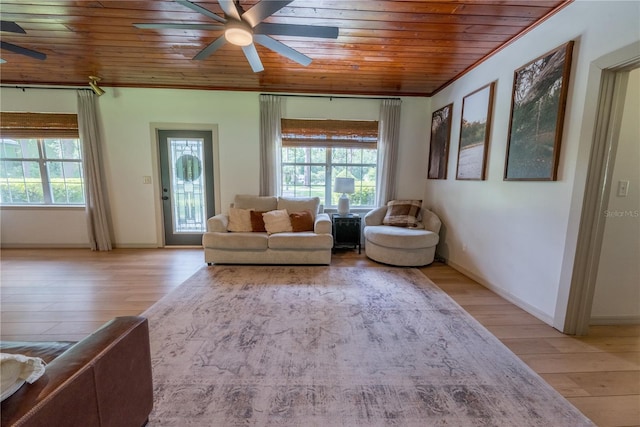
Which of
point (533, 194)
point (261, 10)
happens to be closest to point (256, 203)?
point (261, 10)

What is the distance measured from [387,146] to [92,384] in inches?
170

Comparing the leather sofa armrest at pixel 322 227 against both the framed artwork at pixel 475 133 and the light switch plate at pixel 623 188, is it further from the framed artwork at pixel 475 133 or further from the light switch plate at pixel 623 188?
the light switch plate at pixel 623 188

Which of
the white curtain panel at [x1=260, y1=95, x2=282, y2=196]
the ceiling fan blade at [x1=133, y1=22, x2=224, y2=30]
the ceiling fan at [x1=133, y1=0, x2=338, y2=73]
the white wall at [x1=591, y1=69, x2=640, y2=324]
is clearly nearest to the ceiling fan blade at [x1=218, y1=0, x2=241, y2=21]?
the ceiling fan at [x1=133, y1=0, x2=338, y2=73]

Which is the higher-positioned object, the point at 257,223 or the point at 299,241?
the point at 257,223

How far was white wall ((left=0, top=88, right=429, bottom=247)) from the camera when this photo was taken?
416 cm

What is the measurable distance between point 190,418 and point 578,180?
9.70 feet

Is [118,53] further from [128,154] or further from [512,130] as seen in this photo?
[512,130]

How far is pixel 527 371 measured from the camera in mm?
1679

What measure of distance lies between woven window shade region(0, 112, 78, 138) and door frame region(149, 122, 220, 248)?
1.15m

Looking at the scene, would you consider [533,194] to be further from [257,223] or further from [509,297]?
[257,223]

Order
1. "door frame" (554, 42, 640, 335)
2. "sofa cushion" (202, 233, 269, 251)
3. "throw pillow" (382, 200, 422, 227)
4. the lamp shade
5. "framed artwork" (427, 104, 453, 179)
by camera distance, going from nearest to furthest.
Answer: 1. "door frame" (554, 42, 640, 335)
2. "sofa cushion" (202, 233, 269, 251)
3. "framed artwork" (427, 104, 453, 179)
4. "throw pillow" (382, 200, 422, 227)
5. the lamp shade

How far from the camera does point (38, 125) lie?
13.4ft

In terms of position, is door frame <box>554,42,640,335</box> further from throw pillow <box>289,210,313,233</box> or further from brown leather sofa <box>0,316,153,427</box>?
brown leather sofa <box>0,316,153,427</box>

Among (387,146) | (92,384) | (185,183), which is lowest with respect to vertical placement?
(92,384)
